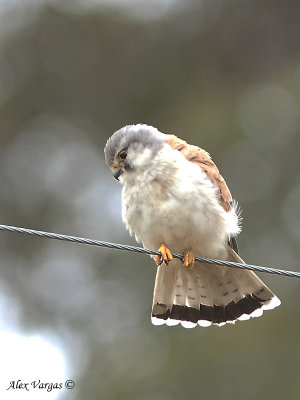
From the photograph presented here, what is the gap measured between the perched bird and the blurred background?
416 centimetres

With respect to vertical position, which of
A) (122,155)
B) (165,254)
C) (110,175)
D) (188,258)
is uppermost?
(110,175)

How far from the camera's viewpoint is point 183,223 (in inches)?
217

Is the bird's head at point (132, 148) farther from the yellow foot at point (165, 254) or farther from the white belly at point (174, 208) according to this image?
the yellow foot at point (165, 254)

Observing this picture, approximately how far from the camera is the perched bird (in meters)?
5.52

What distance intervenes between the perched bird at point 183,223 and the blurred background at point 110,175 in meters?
4.16

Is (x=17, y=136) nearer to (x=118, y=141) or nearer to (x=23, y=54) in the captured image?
(x=23, y=54)

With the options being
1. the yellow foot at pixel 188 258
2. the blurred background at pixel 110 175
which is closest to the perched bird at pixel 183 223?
the yellow foot at pixel 188 258

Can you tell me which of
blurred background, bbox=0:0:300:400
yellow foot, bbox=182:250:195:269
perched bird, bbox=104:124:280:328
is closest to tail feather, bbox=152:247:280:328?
perched bird, bbox=104:124:280:328

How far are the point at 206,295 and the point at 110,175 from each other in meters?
6.78

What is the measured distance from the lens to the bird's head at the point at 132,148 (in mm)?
5707

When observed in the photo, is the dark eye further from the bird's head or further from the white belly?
the white belly

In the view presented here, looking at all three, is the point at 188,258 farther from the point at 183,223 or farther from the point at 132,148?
the point at 132,148

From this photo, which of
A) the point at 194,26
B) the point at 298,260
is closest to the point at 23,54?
the point at 194,26

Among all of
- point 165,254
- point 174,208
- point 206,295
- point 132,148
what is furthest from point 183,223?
point 206,295
